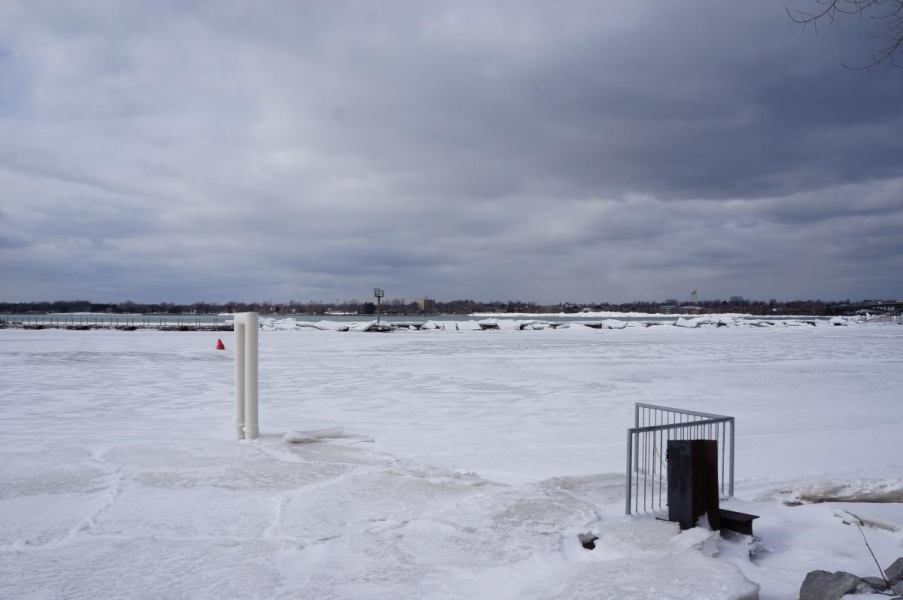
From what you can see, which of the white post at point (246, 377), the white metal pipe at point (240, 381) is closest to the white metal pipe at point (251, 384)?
the white post at point (246, 377)

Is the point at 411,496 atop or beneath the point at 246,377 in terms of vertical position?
beneath

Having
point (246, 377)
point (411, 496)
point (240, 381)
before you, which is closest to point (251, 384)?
point (246, 377)

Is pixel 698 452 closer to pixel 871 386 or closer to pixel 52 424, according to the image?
pixel 52 424

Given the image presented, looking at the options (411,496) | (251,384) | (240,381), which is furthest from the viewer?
(240,381)

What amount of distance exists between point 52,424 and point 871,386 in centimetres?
1775

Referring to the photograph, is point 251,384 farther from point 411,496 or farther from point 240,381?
point 411,496

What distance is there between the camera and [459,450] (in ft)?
27.9

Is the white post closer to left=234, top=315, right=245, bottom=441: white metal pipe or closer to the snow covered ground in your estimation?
left=234, top=315, right=245, bottom=441: white metal pipe

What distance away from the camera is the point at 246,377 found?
8.73 meters

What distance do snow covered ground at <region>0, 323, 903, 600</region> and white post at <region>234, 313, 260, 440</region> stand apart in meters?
0.44

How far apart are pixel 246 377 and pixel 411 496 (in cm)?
357

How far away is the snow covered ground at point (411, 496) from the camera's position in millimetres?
4270

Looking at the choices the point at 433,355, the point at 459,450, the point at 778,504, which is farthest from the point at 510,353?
the point at 778,504

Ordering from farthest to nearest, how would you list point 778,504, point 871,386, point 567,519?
point 871,386, point 778,504, point 567,519
